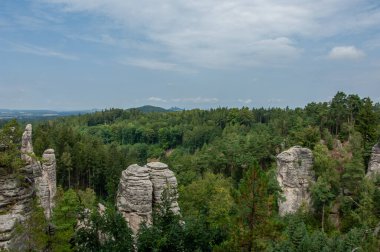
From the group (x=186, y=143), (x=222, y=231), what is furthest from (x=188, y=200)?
(x=186, y=143)

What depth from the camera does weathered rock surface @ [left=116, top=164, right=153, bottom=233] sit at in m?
27.6

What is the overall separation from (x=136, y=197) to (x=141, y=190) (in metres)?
0.68

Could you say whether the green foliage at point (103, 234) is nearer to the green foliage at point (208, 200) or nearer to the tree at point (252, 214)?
the tree at point (252, 214)

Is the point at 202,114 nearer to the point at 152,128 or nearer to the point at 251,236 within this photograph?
the point at 152,128

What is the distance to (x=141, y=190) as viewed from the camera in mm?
27672

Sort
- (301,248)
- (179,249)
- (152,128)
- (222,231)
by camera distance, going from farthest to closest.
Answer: (152,128) < (301,248) < (222,231) < (179,249)

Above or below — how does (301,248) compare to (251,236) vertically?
below

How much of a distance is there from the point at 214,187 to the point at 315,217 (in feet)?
43.9

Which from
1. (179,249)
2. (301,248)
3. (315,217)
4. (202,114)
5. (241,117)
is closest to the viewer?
(179,249)

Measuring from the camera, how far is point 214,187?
46.1 metres

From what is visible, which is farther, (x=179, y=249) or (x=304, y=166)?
(x=304, y=166)

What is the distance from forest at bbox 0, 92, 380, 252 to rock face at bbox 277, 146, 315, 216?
3.74 feet

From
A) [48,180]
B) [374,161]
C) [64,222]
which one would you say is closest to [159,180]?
[64,222]

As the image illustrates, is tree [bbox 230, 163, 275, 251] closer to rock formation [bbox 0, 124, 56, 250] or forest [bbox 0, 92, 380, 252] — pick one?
forest [bbox 0, 92, 380, 252]
